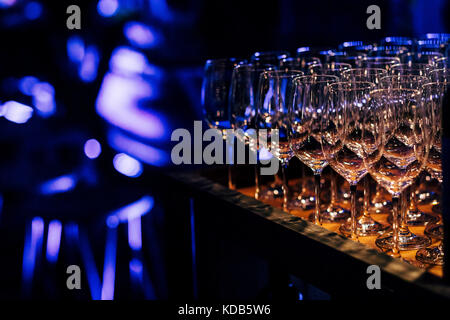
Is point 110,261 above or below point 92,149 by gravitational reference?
below

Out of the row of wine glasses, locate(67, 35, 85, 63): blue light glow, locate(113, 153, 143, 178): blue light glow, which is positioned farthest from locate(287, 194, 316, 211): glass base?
locate(67, 35, 85, 63): blue light glow

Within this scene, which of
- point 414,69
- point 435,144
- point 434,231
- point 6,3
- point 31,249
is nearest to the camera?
point 435,144

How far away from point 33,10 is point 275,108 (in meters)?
1.66

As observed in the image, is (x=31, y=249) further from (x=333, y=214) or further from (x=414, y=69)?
(x=414, y=69)

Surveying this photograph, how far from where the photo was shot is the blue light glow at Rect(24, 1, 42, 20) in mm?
2420

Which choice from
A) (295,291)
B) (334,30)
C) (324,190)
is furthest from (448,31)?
(295,291)

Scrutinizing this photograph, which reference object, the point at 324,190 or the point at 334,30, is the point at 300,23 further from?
the point at 324,190

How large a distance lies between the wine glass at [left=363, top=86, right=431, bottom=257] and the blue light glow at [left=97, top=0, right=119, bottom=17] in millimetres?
1951

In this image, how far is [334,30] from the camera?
2322 millimetres

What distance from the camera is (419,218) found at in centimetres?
120

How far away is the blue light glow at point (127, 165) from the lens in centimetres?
272

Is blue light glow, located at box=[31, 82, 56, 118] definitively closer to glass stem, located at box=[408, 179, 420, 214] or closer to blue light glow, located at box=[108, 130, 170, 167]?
blue light glow, located at box=[108, 130, 170, 167]

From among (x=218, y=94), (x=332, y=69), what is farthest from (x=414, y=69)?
(x=218, y=94)

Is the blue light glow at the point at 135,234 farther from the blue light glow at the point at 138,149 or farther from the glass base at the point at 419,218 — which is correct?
the glass base at the point at 419,218
